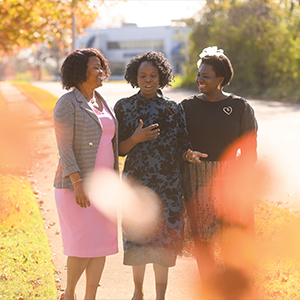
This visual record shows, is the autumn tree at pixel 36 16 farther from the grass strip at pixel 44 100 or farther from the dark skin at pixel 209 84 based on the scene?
the dark skin at pixel 209 84

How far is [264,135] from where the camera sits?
1167 centimetres

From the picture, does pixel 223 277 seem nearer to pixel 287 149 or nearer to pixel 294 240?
pixel 294 240

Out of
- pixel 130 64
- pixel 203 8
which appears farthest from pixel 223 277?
pixel 203 8

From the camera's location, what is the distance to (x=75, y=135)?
3031mm

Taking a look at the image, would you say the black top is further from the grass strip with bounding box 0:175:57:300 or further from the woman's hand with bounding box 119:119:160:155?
the grass strip with bounding box 0:175:57:300

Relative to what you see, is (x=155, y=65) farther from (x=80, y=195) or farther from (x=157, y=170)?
(x=80, y=195)

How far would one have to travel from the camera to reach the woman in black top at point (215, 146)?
340cm

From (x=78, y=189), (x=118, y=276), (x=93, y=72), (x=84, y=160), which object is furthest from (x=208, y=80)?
(x=118, y=276)

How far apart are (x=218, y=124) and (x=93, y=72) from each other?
3.30 ft

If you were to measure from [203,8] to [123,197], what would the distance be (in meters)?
29.8

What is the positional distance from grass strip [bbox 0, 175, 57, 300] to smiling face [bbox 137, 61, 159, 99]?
6.25 ft

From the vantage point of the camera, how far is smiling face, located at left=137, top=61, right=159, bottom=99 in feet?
10.8

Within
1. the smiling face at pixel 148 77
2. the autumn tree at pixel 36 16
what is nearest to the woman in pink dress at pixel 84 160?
the smiling face at pixel 148 77

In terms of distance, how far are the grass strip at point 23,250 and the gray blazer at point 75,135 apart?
1.26 m
